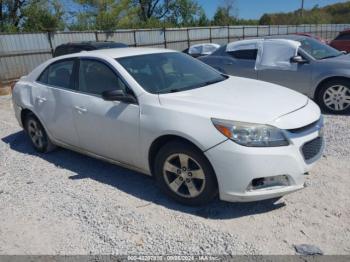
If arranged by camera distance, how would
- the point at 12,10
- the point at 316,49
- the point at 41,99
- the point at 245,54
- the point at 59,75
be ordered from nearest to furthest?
the point at 59,75
the point at 41,99
the point at 316,49
the point at 245,54
the point at 12,10

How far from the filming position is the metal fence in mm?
12125

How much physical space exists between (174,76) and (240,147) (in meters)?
1.44

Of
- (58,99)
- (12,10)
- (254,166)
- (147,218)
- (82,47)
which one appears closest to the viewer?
(254,166)

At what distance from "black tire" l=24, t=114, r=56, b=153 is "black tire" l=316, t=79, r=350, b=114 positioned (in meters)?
4.91

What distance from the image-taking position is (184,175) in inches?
132

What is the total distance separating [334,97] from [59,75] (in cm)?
485

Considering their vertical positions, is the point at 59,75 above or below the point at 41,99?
above

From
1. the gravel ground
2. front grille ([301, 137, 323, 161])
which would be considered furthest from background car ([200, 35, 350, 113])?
front grille ([301, 137, 323, 161])

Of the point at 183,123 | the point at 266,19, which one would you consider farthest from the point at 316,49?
the point at 266,19

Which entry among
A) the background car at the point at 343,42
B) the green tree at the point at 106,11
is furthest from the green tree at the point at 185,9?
the background car at the point at 343,42

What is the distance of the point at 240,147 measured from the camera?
9.66 feet

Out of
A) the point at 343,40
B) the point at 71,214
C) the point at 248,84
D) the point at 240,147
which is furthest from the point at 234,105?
the point at 343,40

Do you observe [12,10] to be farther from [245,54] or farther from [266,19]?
[266,19]

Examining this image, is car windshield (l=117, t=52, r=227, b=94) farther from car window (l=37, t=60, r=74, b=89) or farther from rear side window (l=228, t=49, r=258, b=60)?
rear side window (l=228, t=49, r=258, b=60)
